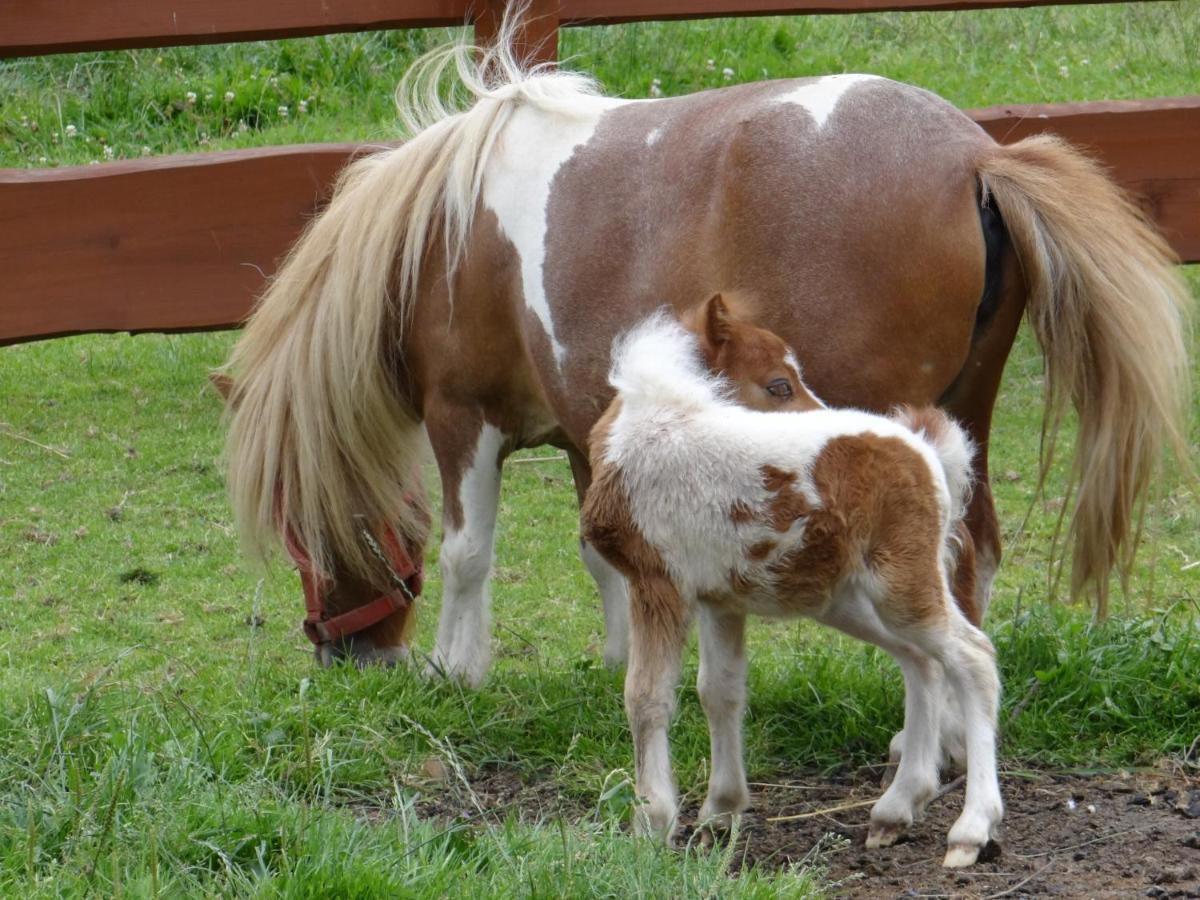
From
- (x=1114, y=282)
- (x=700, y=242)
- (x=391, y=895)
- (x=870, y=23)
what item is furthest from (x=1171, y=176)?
(x=870, y=23)

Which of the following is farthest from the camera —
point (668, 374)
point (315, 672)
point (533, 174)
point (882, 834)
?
point (315, 672)

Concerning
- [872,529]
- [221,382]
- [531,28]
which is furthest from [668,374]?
[531,28]

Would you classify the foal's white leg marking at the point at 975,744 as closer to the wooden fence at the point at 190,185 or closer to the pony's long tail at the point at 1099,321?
the pony's long tail at the point at 1099,321

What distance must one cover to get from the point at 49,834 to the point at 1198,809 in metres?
2.32

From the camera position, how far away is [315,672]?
13.4ft

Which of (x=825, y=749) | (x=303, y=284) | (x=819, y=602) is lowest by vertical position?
(x=825, y=749)

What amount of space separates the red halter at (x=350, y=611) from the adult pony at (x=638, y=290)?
37mm

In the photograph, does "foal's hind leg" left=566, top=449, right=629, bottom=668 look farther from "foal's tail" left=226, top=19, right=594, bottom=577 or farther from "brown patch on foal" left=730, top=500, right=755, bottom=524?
"brown patch on foal" left=730, top=500, right=755, bottom=524

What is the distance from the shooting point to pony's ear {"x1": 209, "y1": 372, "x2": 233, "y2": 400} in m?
4.54

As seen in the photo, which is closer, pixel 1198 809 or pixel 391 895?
pixel 391 895

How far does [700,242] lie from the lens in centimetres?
347

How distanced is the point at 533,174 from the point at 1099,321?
4.58 feet

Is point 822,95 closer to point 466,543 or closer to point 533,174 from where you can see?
point 533,174

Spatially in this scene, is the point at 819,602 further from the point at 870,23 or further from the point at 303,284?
the point at 870,23
